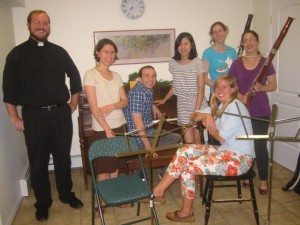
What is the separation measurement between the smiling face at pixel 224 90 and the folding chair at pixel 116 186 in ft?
2.42

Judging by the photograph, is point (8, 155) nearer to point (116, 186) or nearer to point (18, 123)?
point (18, 123)

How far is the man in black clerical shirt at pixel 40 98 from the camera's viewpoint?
2385 mm

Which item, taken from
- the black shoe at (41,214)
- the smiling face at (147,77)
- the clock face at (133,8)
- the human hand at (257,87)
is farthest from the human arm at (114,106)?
the clock face at (133,8)

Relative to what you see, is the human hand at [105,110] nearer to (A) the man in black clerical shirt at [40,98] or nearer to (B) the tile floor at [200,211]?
(A) the man in black clerical shirt at [40,98]

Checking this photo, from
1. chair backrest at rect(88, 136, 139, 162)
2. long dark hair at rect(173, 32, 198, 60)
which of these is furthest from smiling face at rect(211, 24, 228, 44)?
chair backrest at rect(88, 136, 139, 162)

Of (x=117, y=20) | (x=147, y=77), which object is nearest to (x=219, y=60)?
(x=147, y=77)

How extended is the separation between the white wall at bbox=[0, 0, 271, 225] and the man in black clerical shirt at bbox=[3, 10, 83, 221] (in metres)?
0.55

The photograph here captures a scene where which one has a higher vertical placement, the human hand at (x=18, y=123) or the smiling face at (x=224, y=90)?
A: the smiling face at (x=224, y=90)

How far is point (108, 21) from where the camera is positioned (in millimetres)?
3621

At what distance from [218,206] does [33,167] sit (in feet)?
5.26

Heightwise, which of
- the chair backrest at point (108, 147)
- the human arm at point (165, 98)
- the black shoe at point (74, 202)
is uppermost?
the human arm at point (165, 98)

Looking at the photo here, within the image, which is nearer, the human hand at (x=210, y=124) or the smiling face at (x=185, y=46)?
the human hand at (x=210, y=124)

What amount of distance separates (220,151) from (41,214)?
1.56 metres

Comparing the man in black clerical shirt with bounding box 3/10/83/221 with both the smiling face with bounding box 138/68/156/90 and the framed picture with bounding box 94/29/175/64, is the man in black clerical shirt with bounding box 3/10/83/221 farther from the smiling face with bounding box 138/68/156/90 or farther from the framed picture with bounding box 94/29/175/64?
the framed picture with bounding box 94/29/175/64
